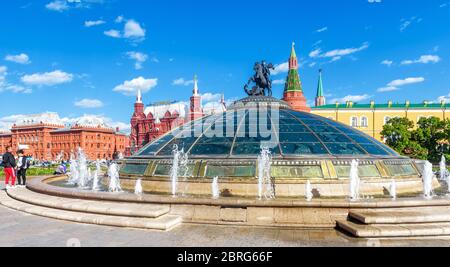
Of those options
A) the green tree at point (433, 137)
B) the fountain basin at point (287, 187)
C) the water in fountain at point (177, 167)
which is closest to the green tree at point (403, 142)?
the green tree at point (433, 137)

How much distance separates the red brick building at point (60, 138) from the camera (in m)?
86.6

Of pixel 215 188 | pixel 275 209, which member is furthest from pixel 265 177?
pixel 275 209

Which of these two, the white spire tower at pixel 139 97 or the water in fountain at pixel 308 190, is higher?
the white spire tower at pixel 139 97

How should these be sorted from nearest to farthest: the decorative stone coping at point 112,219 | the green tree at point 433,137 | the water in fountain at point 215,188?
the decorative stone coping at point 112,219 < the water in fountain at point 215,188 < the green tree at point 433,137

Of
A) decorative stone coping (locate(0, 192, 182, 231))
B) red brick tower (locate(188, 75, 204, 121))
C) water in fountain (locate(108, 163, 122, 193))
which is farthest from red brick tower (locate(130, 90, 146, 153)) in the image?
decorative stone coping (locate(0, 192, 182, 231))

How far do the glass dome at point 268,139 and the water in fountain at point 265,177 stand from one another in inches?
9.6

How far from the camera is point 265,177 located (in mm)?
7871

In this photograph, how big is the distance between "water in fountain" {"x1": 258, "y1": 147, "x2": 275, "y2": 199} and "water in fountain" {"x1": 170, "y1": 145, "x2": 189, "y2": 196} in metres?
2.11

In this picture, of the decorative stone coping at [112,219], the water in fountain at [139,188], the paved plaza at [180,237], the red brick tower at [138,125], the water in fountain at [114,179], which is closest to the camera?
the paved plaza at [180,237]

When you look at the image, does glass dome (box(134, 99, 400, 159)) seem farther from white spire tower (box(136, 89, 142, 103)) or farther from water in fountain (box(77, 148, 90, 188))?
white spire tower (box(136, 89, 142, 103))

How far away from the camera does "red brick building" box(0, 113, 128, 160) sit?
86.6 meters

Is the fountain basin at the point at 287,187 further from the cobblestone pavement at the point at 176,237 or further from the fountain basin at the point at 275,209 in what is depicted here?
the cobblestone pavement at the point at 176,237

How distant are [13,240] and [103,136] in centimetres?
9072
